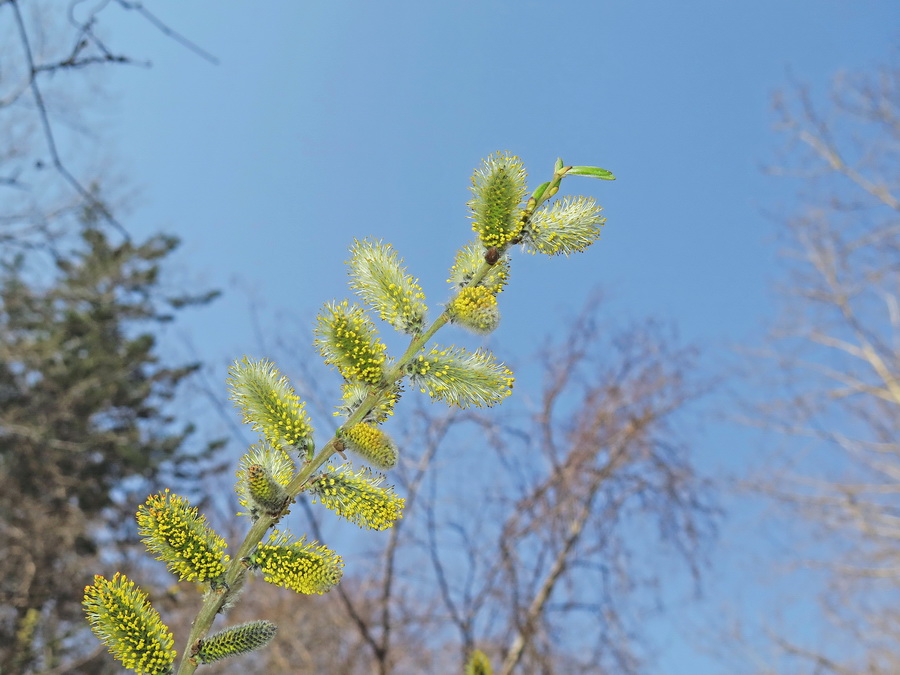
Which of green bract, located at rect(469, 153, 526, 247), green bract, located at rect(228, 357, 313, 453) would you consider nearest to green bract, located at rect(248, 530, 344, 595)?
green bract, located at rect(228, 357, 313, 453)

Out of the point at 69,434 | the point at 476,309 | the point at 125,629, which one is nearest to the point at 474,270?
the point at 476,309

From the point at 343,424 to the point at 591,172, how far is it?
66 cm

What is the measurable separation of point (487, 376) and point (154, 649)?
74cm

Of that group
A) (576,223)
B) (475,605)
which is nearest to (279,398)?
(576,223)

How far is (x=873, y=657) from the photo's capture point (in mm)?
11766

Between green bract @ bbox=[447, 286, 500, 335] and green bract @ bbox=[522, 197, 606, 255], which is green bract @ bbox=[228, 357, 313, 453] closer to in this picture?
green bract @ bbox=[447, 286, 500, 335]

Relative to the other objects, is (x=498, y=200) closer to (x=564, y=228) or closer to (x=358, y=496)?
(x=564, y=228)

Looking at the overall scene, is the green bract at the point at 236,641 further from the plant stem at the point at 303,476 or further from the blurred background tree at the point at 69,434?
the blurred background tree at the point at 69,434

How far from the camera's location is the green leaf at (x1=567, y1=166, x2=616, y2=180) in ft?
4.14

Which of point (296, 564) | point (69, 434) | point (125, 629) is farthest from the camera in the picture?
point (69, 434)

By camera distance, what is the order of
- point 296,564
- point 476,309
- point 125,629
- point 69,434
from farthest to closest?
point 69,434, point 476,309, point 296,564, point 125,629

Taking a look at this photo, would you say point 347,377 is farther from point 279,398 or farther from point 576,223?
point 576,223

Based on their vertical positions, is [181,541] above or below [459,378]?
below

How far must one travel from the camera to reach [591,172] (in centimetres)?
129
